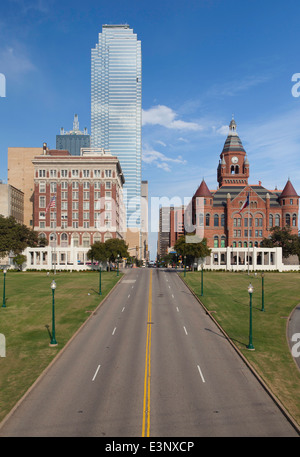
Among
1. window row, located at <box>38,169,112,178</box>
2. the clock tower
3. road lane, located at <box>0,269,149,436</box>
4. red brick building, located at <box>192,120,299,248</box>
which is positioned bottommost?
road lane, located at <box>0,269,149,436</box>

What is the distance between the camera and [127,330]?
29.2 metres

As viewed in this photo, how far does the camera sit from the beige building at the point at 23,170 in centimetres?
13038

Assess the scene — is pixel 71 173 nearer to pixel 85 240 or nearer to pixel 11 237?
pixel 85 240

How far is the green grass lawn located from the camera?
63.3 ft

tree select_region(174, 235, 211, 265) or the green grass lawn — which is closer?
the green grass lawn

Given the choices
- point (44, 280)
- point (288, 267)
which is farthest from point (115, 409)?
point (288, 267)

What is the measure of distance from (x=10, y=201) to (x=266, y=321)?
105 m

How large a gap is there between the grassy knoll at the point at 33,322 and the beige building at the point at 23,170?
81932mm

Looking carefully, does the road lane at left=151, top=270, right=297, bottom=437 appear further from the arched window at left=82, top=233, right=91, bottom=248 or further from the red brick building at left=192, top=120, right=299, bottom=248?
the arched window at left=82, top=233, right=91, bottom=248

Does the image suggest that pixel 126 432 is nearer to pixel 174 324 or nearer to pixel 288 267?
pixel 174 324

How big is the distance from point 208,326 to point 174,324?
10.4 feet

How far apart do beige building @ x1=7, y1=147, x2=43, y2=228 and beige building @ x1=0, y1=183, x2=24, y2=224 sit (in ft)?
12.9

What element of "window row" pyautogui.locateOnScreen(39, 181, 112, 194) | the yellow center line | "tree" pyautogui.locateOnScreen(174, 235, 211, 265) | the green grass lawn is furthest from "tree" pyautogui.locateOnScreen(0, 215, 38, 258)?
the yellow center line

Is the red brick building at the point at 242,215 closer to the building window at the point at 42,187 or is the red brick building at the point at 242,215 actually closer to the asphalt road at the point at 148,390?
the building window at the point at 42,187
